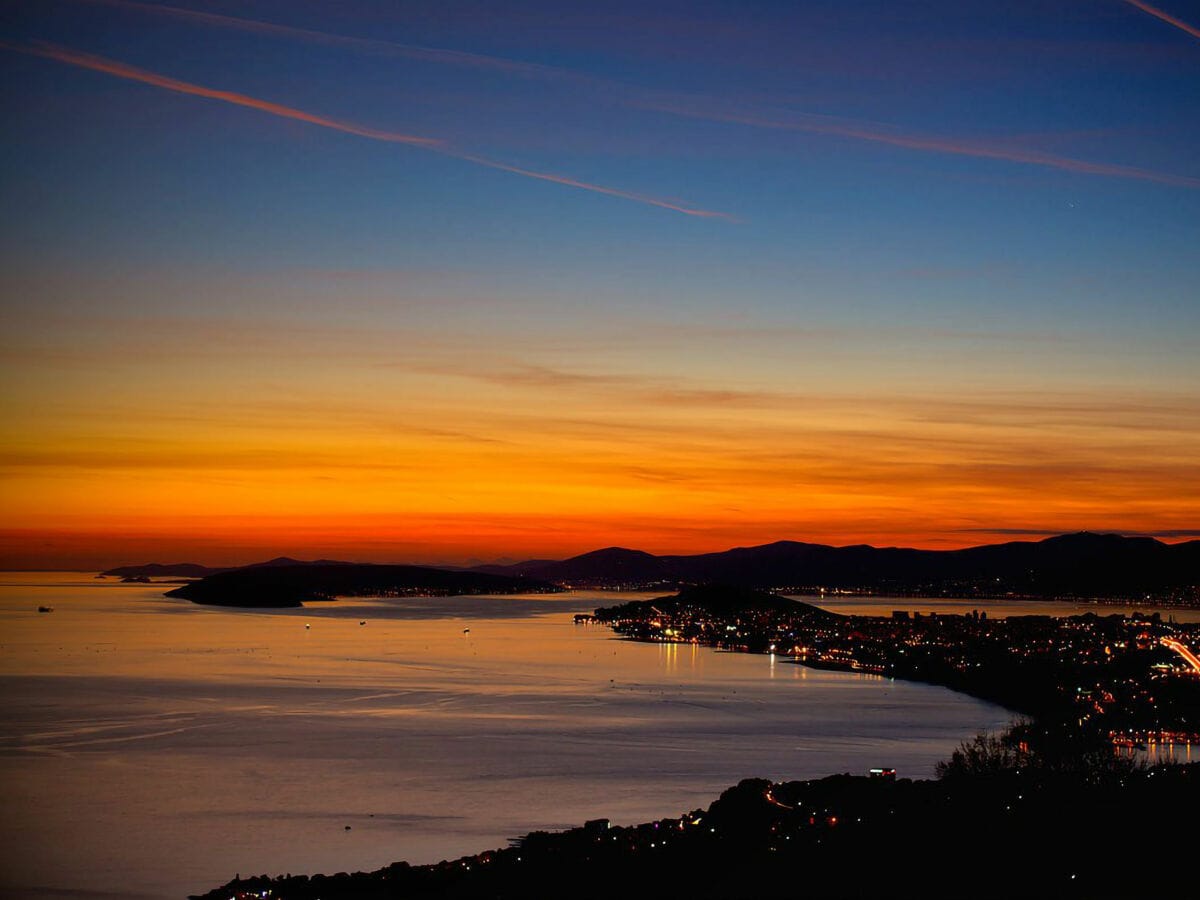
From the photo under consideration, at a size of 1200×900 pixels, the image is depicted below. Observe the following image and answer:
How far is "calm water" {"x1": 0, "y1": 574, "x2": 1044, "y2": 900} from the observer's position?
2511 cm

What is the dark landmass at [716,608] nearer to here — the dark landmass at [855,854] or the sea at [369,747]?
the sea at [369,747]

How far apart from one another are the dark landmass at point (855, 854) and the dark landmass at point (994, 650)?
865 centimetres

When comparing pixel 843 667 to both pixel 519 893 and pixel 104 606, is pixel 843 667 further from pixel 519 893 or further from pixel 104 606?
pixel 104 606

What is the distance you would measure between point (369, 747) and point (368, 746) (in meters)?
0.23

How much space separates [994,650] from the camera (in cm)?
7806

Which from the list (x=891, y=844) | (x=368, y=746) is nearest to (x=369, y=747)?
(x=368, y=746)

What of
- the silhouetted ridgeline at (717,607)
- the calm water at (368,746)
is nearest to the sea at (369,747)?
the calm water at (368,746)

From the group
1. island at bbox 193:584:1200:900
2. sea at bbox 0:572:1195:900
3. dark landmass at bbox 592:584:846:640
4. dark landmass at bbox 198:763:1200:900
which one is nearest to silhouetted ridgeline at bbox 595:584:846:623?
dark landmass at bbox 592:584:846:640

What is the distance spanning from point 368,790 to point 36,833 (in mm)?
8150

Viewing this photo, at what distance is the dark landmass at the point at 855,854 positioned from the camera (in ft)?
61.4

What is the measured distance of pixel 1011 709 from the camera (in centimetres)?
5272

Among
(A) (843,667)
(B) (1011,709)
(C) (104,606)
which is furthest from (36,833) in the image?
(C) (104,606)

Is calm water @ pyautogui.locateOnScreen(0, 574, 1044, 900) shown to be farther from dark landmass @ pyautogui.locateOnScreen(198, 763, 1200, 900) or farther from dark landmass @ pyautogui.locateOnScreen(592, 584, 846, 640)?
dark landmass @ pyautogui.locateOnScreen(592, 584, 846, 640)

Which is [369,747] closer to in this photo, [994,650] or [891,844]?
[891,844]
